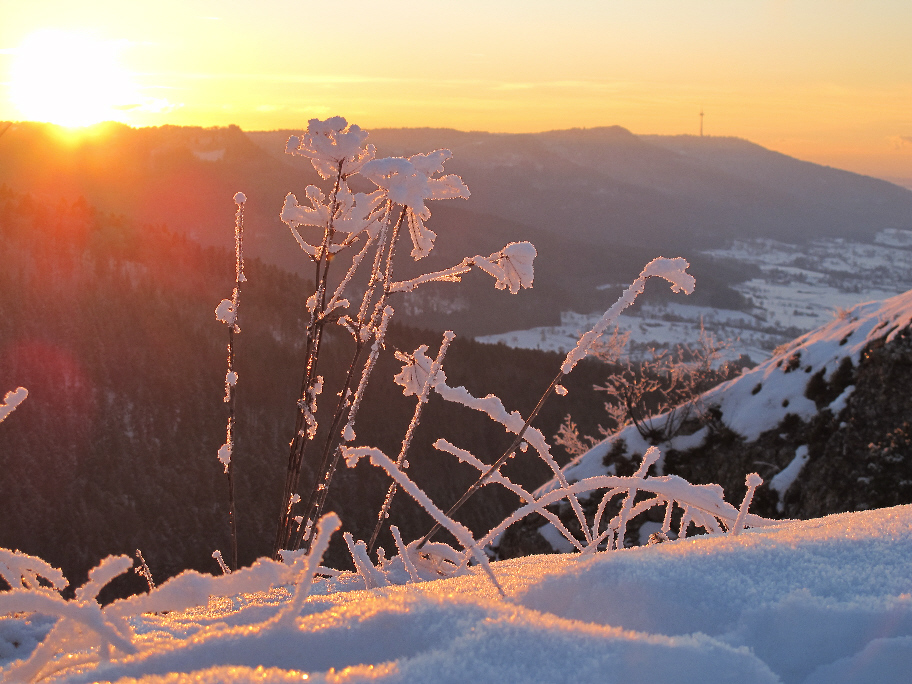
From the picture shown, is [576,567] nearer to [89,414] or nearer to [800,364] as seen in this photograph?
[800,364]

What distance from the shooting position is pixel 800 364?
764 cm

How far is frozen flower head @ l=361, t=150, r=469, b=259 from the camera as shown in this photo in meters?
1.52

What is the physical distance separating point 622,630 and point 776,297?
433ft

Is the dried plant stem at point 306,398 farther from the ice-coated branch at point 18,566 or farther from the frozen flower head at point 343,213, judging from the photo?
the ice-coated branch at point 18,566

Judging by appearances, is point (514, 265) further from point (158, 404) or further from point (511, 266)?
point (158, 404)

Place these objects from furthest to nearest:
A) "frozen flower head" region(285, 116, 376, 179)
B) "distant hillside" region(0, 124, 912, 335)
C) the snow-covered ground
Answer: "distant hillside" region(0, 124, 912, 335)
the snow-covered ground
"frozen flower head" region(285, 116, 376, 179)

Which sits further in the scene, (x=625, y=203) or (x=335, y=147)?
(x=625, y=203)

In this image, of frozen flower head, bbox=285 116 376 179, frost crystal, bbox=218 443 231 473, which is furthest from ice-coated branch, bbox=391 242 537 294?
frost crystal, bbox=218 443 231 473

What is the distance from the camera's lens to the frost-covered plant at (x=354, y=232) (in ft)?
5.09

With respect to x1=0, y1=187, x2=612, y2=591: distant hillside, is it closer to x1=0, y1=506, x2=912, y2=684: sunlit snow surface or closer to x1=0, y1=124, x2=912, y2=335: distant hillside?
x1=0, y1=506, x2=912, y2=684: sunlit snow surface

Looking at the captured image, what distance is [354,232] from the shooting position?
1.66 metres

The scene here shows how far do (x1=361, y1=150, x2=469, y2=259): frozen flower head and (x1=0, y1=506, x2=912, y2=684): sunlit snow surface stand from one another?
37.2 inches

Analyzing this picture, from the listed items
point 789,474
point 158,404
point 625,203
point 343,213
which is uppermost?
point 625,203

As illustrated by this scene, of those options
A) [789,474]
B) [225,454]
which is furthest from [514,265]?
[789,474]
